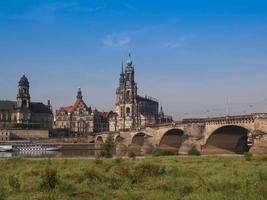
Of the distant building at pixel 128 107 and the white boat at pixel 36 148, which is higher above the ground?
the distant building at pixel 128 107

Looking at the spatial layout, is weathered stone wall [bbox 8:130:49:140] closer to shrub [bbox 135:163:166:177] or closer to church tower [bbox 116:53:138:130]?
church tower [bbox 116:53:138:130]

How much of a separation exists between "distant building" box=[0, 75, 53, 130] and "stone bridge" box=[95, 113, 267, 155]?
60.4 meters

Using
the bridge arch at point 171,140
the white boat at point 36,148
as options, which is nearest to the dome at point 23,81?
the white boat at point 36,148

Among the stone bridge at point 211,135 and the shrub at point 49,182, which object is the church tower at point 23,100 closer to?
the stone bridge at point 211,135

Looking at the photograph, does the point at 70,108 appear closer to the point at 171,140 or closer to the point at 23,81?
the point at 23,81

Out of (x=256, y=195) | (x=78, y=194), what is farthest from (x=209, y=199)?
(x=78, y=194)

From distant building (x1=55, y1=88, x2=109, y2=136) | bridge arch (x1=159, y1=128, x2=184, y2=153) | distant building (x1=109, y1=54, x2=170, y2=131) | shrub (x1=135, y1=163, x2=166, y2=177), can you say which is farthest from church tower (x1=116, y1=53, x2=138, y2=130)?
shrub (x1=135, y1=163, x2=166, y2=177)

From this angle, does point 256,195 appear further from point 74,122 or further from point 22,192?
point 74,122

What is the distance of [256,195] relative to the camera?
618 inches

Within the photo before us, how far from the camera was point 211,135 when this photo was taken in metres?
76.0

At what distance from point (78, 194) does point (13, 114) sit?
152 m

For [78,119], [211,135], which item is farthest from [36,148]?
[78,119]

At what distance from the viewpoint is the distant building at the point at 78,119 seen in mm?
169000

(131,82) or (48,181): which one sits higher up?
(131,82)
